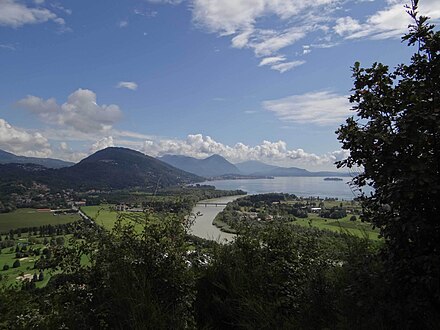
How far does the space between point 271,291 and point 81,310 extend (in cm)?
213

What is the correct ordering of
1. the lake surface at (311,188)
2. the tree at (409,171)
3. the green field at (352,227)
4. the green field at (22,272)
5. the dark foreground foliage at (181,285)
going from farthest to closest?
the lake surface at (311,188) < the green field at (352,227) < the green field at (22,272) < the dark foreground foliage at (181,285) < the tree at (409,171)

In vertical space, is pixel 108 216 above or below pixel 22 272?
above

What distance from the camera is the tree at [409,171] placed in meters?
2.30

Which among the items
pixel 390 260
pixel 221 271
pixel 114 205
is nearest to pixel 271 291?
pixel 221 271

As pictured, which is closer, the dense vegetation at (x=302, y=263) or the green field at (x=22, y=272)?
the dense vegetation at (x=302, y=263)

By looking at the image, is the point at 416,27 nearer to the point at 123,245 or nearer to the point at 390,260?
the point at 390,260

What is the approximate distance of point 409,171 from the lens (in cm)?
239

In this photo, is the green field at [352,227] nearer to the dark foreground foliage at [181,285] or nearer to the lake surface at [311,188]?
the dark foreground foliage at [181,285]

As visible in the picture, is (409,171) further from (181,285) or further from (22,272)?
(22,272)

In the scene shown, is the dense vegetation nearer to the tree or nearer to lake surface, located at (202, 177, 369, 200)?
the tree

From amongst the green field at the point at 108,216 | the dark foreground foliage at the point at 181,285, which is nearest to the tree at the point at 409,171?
the dark foreground foliage at the point at 181,285

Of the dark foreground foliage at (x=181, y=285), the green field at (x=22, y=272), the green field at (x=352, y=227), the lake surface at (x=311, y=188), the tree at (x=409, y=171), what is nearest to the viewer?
the tree at (x=409, y=171)

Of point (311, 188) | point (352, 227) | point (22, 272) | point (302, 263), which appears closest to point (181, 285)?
point (302, 263)

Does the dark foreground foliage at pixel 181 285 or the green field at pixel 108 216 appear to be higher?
the green field at pixel 108 216
